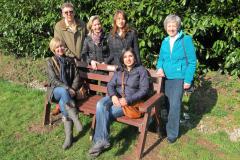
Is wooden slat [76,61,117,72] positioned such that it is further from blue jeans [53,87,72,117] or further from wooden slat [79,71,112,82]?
blue jeans [53,87,72,117]

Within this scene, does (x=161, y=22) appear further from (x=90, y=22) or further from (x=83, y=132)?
(x=83, y=132)

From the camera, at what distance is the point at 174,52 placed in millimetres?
5387

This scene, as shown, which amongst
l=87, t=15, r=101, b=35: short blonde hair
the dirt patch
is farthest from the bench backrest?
the dirt patch

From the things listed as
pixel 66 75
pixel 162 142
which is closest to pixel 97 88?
pixel 66 75

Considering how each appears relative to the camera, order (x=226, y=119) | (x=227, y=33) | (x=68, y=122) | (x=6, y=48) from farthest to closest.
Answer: (x=6, y=48) → (x=227, y=33) → (x=226, y=119) → (x=68, y=122)

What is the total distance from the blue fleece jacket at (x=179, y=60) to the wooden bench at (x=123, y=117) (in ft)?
0.74

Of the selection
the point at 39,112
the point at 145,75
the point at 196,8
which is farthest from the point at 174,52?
the point at 39,112

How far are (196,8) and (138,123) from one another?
9.34ft

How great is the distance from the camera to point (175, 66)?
5453 millimetres

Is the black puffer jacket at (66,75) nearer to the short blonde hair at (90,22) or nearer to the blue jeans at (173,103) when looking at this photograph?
the short blonde hair at (90,22)

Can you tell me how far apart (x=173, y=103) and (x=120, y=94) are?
2.47 ft

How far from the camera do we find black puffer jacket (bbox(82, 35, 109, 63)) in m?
6.30

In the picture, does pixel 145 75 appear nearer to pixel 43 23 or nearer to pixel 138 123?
pixel 138 123

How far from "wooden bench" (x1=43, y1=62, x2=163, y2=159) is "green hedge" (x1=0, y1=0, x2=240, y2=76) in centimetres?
135
